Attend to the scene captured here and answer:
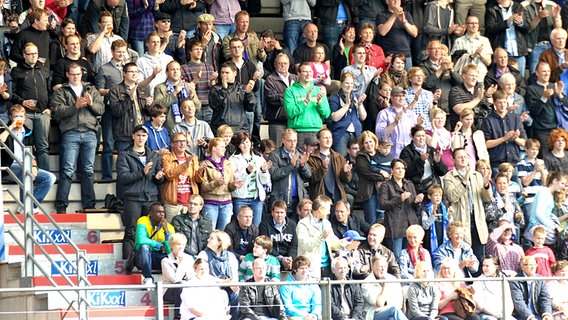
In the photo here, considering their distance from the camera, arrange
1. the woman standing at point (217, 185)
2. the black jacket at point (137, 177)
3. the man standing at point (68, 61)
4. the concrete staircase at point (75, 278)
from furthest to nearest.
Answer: the man standing at point (68, 61)
the woman standing at point (217, 185)
the black jacket at point (137, 177)
the concrete staircase at point (75, 278)

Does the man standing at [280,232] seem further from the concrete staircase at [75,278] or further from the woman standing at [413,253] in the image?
→ the concrete staircase at [75,278]

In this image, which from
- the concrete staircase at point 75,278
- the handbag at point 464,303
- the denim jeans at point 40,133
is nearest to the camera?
the concrete staircase at point 75,278

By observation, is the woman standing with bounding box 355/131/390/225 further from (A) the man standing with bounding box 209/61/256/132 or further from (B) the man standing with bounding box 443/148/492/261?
(A) the man standing with bounding box 209/61/256/132

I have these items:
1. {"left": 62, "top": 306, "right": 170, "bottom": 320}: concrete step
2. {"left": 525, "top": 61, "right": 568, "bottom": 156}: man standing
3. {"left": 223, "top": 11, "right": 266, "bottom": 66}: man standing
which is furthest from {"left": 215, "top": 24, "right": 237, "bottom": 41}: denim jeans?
{"left": 62, "top": 306, "right": 170, "bottom": 320}: concrete step

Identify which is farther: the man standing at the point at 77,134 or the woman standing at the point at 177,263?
the man standing at the point at 77,134

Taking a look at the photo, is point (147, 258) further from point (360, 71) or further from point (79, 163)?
point (360, 71)

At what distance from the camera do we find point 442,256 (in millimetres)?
20062

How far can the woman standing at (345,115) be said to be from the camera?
21.5 meters

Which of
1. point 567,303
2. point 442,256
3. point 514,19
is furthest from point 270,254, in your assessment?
point 514,19

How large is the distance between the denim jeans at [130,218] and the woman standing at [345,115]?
3.14 m

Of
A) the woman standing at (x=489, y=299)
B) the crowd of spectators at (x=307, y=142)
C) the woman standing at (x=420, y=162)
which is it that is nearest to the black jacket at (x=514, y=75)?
the crowd of spectators at (x=307, y=142)

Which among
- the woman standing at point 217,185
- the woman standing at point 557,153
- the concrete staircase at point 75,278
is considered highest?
the woman standing at point 557,153

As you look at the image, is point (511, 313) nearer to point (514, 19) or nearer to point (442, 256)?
point (442, 256)

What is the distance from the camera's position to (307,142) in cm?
2092
